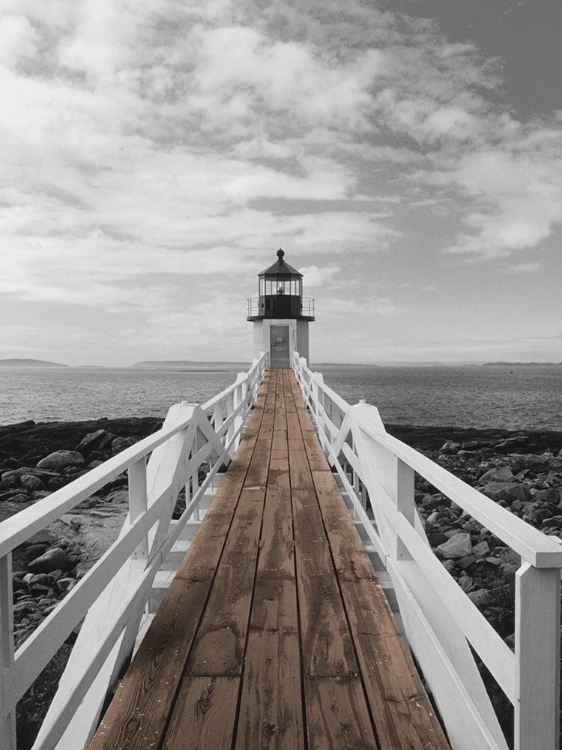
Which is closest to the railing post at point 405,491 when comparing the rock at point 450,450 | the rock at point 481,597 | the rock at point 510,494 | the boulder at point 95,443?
the rock at point 481,597

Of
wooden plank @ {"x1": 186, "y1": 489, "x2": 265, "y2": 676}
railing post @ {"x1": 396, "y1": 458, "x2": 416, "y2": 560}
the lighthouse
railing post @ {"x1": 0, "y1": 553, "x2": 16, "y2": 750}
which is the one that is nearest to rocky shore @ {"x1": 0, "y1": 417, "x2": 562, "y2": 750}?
wooden plank @ {"x1": 186, "y1": 489, "x2": 265, "y2": 676}

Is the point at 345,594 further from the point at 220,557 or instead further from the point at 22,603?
the point at 22,603

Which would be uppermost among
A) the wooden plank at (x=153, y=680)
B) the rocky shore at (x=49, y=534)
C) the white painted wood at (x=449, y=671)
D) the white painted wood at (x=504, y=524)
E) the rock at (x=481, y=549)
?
the white painted wood at (x=504, y=524)

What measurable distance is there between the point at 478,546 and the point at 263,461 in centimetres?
340

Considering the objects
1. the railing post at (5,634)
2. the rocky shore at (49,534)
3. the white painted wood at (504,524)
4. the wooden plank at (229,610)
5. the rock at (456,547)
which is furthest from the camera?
the rock at (456,547)

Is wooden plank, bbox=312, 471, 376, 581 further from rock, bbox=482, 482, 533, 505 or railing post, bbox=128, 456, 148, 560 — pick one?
rock, bbox=482, 482, 533, 505

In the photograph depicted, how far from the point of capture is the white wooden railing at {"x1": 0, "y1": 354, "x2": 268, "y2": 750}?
135 cm

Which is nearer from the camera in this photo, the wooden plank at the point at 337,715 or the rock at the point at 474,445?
the wooden plank at the point at 337,715

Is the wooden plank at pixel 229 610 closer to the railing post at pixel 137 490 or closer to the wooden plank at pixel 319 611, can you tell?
the wooden plank at pixel 319 611

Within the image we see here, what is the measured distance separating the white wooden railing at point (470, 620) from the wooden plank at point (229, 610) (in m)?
0.78

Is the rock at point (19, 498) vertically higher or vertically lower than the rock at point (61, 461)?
lower

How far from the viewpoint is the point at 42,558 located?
6.85 meters

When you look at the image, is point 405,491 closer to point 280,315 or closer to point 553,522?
point 553,522

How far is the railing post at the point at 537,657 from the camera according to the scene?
3.82 feet
